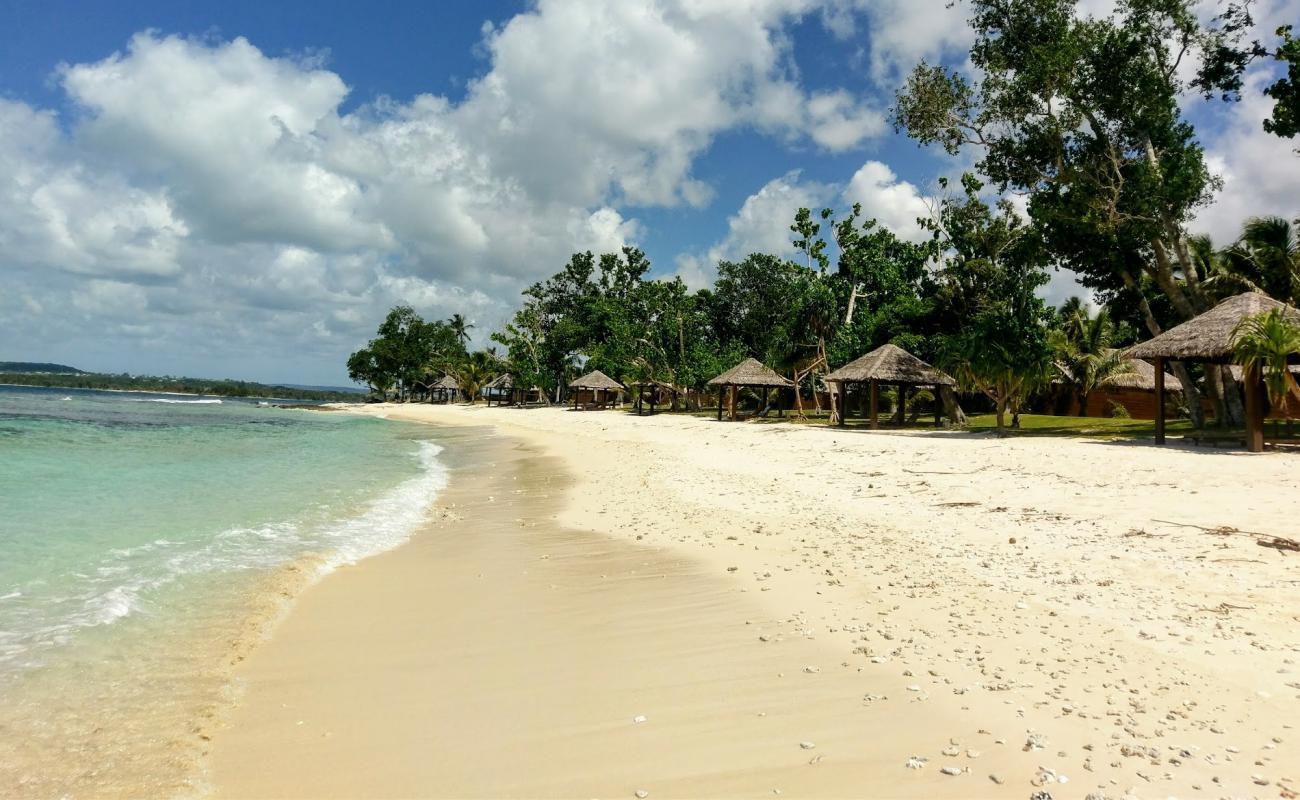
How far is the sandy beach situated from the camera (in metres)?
2.85

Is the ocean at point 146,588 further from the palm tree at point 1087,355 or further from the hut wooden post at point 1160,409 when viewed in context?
the palm tree at point 1087,355

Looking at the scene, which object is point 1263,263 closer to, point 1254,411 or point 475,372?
point 1254,411

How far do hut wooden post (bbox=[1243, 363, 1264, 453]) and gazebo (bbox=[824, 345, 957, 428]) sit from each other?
10.7 m

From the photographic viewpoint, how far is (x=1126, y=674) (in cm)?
350

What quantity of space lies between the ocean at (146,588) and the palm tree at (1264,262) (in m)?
23.5

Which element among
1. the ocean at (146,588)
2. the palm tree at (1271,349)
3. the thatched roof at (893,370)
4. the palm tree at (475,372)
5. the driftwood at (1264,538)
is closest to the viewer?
the ocean at (146,588)

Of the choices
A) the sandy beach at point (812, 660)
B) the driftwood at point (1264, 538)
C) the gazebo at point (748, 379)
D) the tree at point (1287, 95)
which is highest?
the tree at point (1287, 95)

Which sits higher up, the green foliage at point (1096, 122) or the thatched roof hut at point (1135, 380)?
the green foliage at point (1096, 122)

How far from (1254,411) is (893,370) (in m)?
11.3

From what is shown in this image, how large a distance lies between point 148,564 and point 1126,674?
8.37m

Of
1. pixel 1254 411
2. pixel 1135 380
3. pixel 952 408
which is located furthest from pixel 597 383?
pixel 1254 411

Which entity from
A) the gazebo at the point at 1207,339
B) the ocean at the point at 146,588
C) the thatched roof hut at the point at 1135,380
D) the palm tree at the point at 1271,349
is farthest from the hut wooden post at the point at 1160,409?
the thatched roof hut at the point at 1135,380

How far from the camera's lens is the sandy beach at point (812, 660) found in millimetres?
2854

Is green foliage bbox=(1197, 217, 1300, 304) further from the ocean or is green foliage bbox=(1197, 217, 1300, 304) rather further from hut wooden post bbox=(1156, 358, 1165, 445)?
the ocean
